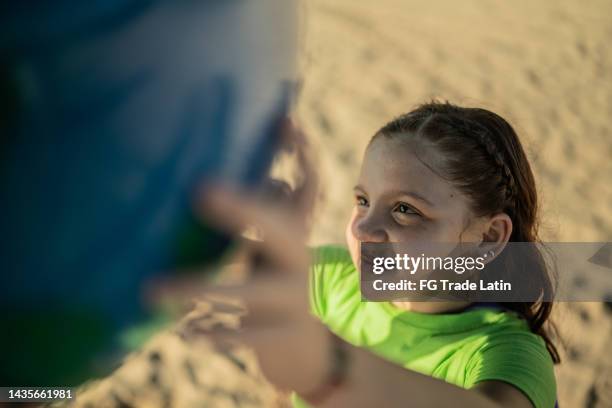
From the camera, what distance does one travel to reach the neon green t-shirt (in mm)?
598

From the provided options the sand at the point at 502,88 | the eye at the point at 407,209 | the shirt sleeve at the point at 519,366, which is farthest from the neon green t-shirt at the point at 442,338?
the sand at the point at 502,88

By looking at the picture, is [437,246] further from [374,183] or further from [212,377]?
[212,377]

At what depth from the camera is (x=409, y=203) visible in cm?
64

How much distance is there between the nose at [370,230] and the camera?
2.10ft

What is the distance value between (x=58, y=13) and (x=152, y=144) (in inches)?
1.8

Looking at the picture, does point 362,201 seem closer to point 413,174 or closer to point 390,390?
point 413,174

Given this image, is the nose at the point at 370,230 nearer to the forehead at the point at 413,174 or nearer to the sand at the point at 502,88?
the forehead at the point at 413,174

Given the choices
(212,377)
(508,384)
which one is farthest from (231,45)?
(212,377)

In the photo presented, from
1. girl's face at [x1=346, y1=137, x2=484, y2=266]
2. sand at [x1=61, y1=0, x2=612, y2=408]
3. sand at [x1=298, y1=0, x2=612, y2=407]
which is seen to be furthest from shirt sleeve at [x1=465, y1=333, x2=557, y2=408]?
sand at [x1=298, y1=0, x2=612, y2=407]

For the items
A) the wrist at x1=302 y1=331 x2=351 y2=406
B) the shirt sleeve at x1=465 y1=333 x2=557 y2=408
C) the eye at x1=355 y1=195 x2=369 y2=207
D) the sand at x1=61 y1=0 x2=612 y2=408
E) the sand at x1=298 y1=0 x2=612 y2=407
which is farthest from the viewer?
the sand at x1=298 y1=0 x2=612 y2=407

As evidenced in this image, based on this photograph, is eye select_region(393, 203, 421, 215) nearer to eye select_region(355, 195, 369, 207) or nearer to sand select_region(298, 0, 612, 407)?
eye select_region(355, 195, 369, 207)

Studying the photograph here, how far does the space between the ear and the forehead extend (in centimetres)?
6

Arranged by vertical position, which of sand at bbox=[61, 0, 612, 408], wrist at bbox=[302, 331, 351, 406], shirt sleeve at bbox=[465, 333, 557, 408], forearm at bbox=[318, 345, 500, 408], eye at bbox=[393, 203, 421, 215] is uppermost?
sand at bbox=[61, 0, 612, 408]

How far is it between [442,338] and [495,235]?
0.11 m
